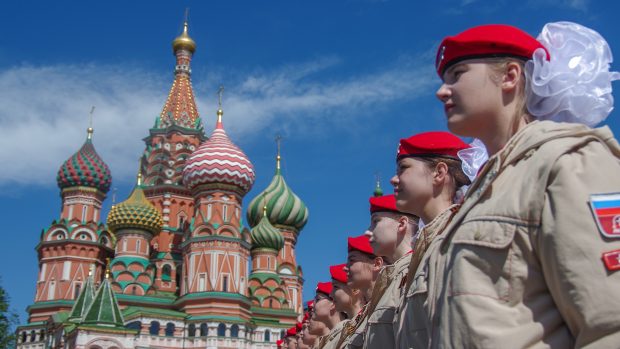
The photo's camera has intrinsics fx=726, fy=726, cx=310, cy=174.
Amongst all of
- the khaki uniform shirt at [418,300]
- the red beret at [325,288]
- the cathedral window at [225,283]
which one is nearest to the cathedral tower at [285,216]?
the cathedral window at [225,283]

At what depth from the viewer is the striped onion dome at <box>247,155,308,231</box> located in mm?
42812

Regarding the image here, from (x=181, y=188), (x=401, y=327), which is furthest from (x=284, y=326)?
(x=401, y=327)

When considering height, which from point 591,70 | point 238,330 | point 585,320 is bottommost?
point 585,320

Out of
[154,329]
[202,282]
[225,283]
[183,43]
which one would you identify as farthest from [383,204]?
[183,43]

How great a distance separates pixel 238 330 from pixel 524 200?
32518 millimetres

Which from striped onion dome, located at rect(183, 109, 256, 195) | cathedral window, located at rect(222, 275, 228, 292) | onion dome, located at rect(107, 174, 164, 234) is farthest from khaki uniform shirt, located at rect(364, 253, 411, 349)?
onion dome, located at rect(107, 174, 164, 234)

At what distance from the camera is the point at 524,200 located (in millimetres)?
1909

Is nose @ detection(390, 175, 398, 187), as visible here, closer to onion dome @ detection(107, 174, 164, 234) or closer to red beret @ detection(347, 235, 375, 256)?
red beret @ detection(347, 235, 375, 256)

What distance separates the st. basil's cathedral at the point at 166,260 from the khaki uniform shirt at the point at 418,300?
27882 mm

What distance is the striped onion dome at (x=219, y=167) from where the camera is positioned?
119 ft

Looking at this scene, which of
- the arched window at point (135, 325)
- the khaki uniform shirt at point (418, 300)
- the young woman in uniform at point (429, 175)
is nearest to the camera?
the khaki uniform shirt at point (418, 300)

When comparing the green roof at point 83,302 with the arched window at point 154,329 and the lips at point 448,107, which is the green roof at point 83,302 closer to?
the arched window at point 154,329

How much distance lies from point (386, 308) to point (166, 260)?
112 feet

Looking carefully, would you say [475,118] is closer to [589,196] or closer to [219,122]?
[589,196]
